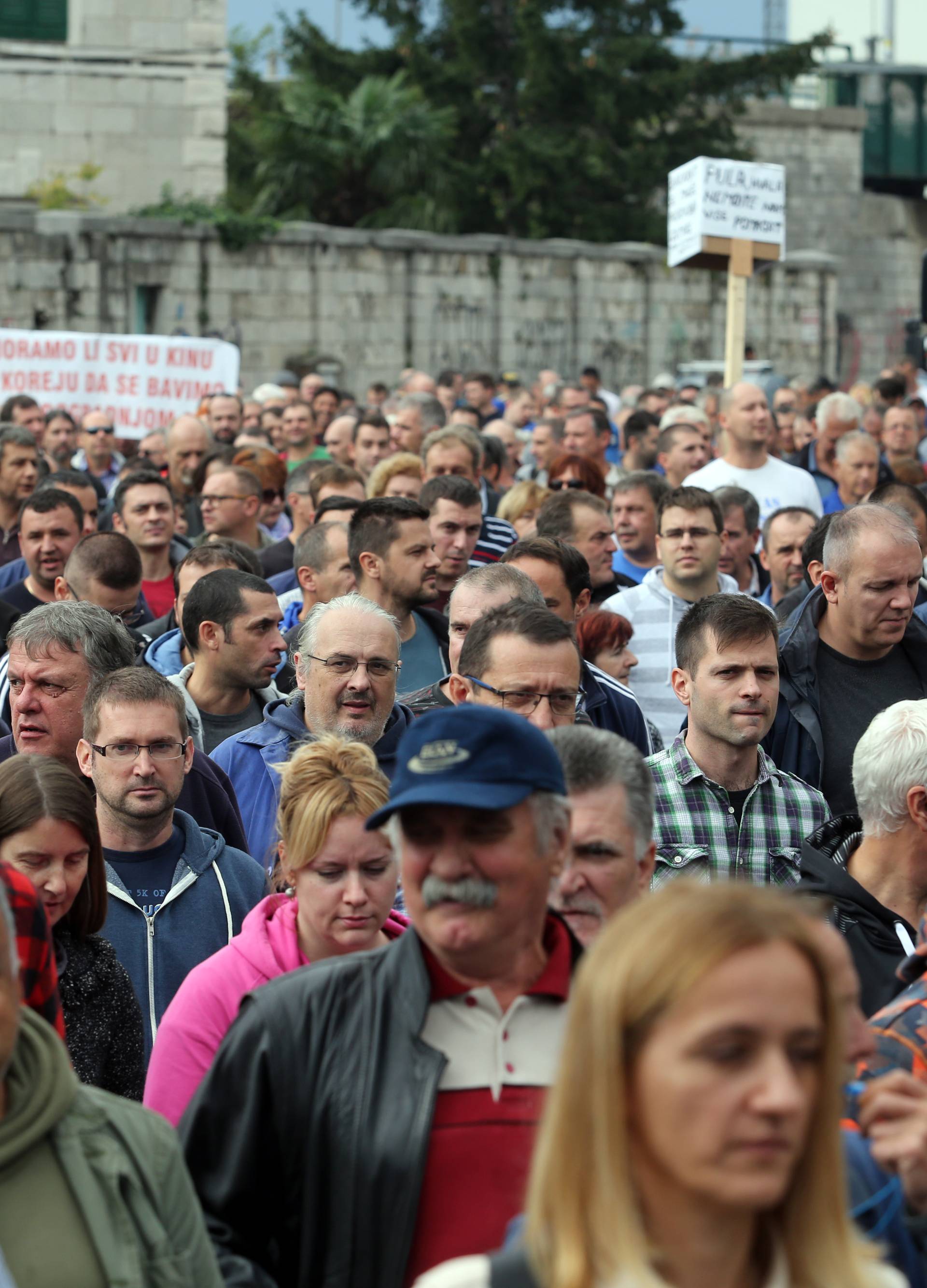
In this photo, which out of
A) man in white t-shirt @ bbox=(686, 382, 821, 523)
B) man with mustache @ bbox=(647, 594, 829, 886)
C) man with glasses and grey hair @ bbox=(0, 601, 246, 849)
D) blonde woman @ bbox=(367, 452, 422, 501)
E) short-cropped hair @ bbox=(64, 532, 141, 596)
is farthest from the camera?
man in white t-shirt @ bbox=(686, 382, 821, 523)

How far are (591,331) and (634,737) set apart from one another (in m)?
25.5

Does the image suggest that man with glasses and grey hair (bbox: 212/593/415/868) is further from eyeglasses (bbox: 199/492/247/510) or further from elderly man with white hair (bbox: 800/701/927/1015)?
eyeglasses (bbox: 199/492/247/510)

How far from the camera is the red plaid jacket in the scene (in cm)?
321

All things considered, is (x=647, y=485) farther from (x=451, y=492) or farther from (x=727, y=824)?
(x=727, y=824)

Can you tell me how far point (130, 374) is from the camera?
14.5 meters

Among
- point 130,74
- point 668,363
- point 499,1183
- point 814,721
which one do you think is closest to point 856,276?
point 668,363

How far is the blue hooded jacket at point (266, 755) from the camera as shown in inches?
221

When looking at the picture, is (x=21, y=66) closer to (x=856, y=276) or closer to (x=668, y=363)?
(x=668, y=363)

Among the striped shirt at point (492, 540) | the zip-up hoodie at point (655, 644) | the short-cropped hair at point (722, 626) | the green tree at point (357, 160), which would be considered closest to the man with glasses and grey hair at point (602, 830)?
the short-cropped hair at point (722, 626)

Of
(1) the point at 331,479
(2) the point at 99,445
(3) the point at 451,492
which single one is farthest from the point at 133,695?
(2) the point at 99,445

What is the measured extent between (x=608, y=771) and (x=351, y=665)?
2.02 m

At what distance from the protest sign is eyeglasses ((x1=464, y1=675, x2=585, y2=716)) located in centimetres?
970

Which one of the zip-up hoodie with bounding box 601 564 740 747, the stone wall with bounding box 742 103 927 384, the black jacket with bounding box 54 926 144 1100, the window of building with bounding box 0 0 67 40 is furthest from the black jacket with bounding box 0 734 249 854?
the stone wall with bounding box 742 103 927 384

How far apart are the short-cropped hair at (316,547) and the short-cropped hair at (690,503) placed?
1.31 meters
